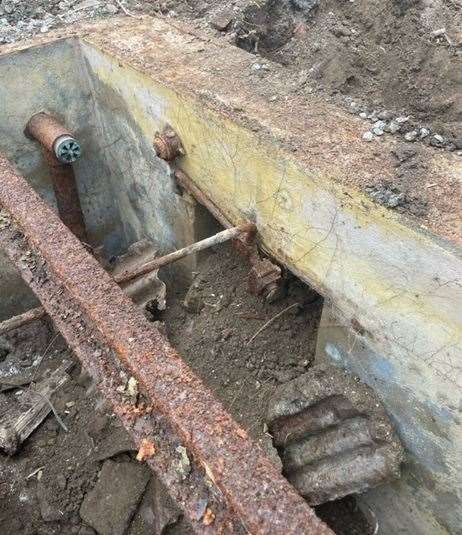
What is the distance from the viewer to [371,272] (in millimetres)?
2600

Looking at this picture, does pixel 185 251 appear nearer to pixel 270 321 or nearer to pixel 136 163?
pixel 270 321

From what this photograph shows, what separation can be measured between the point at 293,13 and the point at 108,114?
1828 mm

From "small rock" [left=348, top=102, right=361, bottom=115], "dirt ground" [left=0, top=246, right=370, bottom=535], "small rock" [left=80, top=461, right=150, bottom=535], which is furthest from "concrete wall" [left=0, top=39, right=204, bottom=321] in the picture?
"small rock" [left=80, top=461, right=150, bottom=535]

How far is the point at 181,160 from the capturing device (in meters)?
3.80

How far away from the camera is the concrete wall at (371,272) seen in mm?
2395

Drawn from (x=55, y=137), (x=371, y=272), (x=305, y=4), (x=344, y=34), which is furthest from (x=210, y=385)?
(x=305, y=4)

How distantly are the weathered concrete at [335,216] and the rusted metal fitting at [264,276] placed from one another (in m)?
0.10

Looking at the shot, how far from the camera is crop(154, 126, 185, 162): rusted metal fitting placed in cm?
364

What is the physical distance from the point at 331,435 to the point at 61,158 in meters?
2.83

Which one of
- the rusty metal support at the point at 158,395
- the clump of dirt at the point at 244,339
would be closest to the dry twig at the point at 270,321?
the clump of dirt at the point at 244,339

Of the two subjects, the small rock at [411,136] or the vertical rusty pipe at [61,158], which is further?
the vertical rusty pipe at [61,158]

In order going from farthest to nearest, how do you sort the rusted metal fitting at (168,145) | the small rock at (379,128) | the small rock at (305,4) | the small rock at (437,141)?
the small rock at (305,4), the rusted metal fitting at (168,145), the small rock at (379,128), the small rock at (437,141)

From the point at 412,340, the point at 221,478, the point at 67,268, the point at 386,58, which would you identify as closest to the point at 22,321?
the point at 67,268

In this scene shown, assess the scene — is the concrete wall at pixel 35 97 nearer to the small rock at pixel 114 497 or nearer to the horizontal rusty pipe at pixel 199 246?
the horizontal rusty pipe at pixel 199 246
